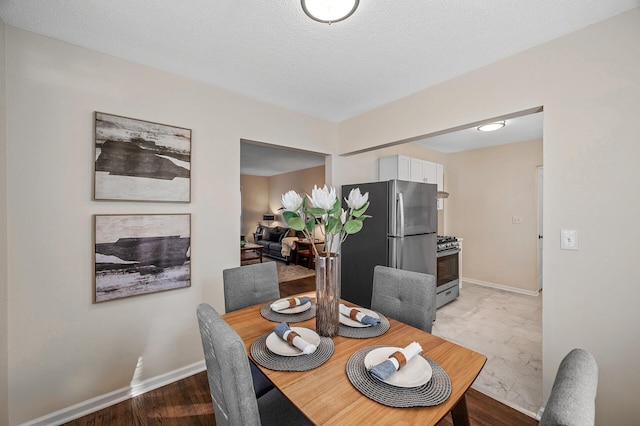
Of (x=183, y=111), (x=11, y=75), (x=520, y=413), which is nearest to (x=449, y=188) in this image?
(x=520, y=413)

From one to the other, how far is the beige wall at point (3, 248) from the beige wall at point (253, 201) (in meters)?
6.83

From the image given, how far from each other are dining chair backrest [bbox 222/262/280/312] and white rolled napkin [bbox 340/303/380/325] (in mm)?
679

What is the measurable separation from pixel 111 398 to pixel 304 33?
2776 mm

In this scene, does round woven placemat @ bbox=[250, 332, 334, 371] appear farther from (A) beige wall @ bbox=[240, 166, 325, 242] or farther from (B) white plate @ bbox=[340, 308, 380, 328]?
(A) beige wall @ bbox=[240, 166, 325, 242]

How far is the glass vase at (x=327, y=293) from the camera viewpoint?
127 cm

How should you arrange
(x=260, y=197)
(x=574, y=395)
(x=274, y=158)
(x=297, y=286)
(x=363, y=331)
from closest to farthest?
1. (x=574, y=395)
2. (x=363, y=331)
3. (x=297, y=286)
4. (x=274, y=158)
5. (x=260, y=197)

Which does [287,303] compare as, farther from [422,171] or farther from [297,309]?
[422,171]

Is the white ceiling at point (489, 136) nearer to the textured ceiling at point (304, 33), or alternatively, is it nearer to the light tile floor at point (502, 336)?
the textured ceiling at point (304, 33)

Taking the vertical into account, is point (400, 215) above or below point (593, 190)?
below

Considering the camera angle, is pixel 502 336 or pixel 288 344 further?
pixel 502 336

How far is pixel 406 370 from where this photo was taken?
1.01 meters

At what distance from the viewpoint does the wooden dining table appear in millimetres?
813

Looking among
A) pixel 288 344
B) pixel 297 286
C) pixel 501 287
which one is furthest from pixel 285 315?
pixel 501 287

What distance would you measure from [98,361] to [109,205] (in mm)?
1086
